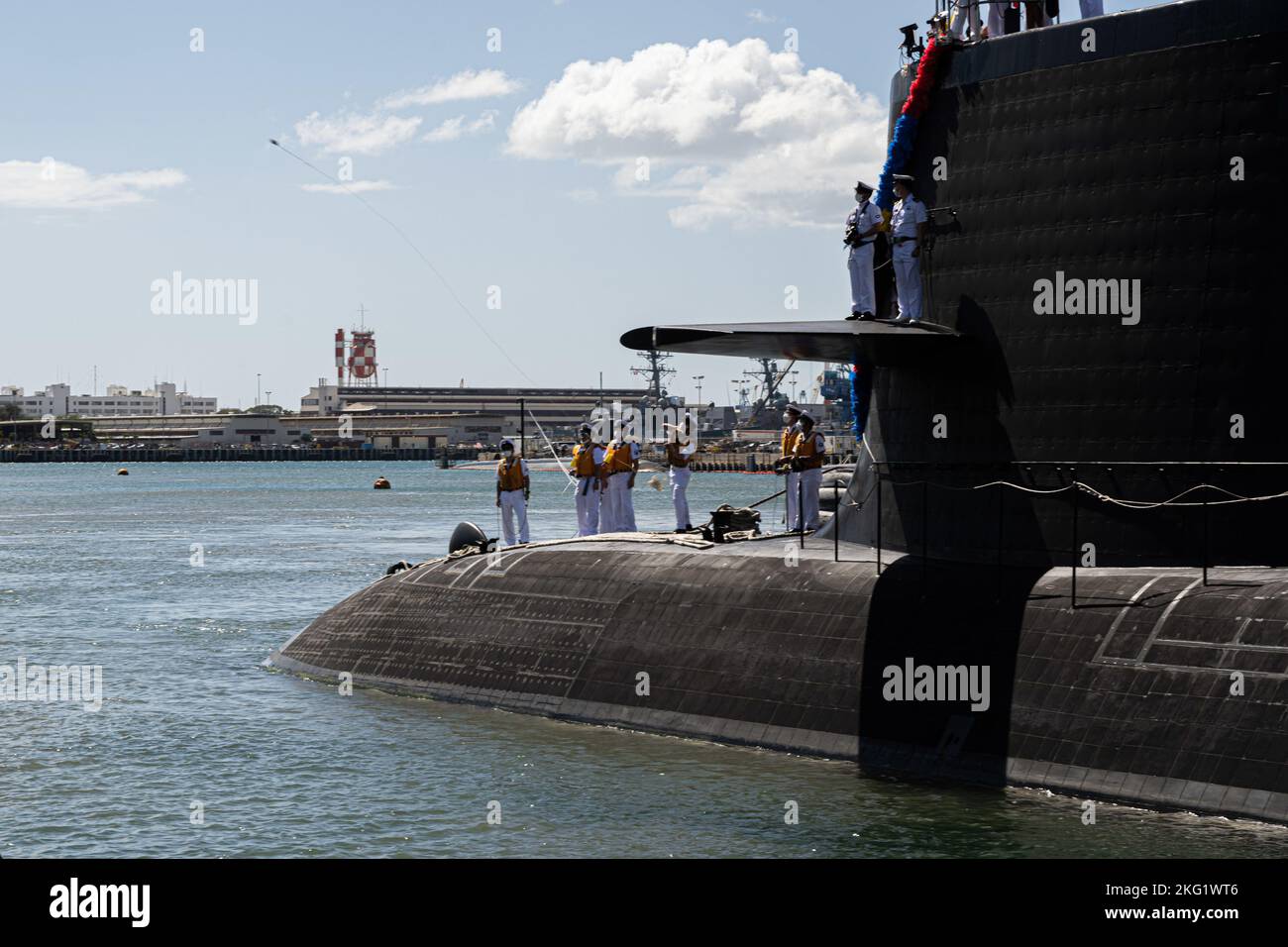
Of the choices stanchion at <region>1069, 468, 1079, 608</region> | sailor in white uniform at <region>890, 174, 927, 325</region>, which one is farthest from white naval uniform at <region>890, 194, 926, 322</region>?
stanchion at <region>1069, 468, 1079, 608</region>

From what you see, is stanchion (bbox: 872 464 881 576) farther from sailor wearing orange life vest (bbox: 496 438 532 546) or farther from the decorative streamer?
sailor wearing orange life vest (bbox: 496 438 532 546)

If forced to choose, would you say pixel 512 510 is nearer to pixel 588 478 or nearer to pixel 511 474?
pixel 511 474

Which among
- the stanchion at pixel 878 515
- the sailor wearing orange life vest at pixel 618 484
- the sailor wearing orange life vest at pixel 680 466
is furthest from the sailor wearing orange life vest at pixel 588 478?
the stanchion at pixel 878 515

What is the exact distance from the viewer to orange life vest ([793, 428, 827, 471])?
828 inches

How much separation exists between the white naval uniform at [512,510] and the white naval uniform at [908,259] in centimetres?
1057

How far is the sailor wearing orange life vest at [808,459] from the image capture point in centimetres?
2105

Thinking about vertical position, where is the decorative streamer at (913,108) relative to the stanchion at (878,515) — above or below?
above

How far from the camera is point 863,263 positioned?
53.1 ft

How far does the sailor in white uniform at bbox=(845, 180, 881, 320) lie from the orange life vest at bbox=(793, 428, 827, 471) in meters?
4.82

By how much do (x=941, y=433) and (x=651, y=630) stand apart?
12.6 ft

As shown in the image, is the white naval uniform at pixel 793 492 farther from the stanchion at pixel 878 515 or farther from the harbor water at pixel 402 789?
the harbor water at pixel 402 789

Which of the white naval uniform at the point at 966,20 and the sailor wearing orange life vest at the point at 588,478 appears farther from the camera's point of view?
the sailor wearing orange life vest at the point at 588,478
